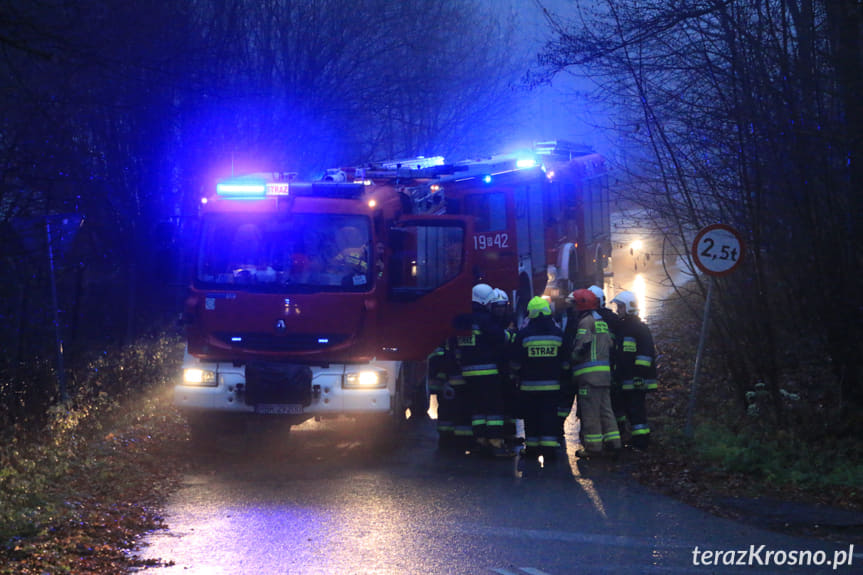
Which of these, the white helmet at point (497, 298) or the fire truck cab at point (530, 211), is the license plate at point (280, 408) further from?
the fire truck cab at point (530, 211)

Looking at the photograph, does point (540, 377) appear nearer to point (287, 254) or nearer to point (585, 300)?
point (585, 300)

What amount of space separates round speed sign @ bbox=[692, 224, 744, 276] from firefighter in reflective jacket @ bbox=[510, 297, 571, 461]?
1.85m

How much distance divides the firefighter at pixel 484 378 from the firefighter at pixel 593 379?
0.80 m

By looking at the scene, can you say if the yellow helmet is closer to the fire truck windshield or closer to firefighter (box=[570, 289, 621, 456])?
firefighter (box=[570, 289, 621, 456])

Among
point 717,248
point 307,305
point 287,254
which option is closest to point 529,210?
point 717,248

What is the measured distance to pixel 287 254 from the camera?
1064 cm

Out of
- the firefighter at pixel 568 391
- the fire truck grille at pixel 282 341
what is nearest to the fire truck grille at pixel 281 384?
the fire truck grille at pixel 282 341

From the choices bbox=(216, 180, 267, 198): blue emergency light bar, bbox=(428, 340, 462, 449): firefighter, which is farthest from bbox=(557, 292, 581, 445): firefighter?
bbox=(216, 180, 267, 198): blue emergency light bar

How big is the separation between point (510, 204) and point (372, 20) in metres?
12.4

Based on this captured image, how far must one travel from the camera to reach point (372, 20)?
1096 inches

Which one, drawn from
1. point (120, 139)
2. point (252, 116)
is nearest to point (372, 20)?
point (252, 116)

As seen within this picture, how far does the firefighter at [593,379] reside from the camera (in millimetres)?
10266

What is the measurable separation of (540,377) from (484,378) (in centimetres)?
58

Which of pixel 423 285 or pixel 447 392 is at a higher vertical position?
pixel 423 285
